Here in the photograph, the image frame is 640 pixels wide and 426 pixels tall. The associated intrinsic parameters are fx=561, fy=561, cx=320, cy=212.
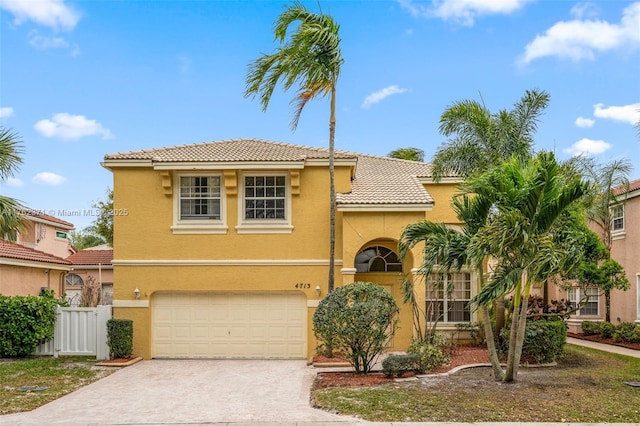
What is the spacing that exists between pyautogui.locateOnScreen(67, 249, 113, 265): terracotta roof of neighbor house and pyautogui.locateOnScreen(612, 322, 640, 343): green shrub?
24.5m

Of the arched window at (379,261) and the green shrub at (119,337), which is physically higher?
the arched window at (379,261)

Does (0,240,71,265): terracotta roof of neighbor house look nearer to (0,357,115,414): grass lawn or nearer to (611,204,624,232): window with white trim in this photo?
(0,357,115,414): grass lawn

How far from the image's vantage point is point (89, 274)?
31047mm

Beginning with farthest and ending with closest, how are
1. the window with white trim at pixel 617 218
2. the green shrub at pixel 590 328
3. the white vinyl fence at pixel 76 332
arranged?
A: 1. the window with white trim at pixel 617 218
2. the green shrub at pixel 590 328
3. the white vinyl fence at pixel 76 332

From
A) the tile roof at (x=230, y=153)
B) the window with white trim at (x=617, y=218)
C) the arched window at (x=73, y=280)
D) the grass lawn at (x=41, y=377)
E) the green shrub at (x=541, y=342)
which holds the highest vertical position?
the tile roof at (x=230, y=153)

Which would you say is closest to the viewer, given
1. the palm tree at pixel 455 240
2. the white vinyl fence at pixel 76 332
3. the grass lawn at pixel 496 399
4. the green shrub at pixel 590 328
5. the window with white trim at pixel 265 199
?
the grass lawn at pixel 496 399

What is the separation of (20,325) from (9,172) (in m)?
5.28

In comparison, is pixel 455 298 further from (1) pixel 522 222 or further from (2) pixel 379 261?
(1) pixel 522 222

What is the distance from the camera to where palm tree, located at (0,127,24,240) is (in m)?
13.1

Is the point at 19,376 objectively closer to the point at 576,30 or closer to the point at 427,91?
the point at 427,91

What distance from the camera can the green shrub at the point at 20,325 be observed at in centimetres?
1641

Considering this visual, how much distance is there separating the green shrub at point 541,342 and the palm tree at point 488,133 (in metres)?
4.42

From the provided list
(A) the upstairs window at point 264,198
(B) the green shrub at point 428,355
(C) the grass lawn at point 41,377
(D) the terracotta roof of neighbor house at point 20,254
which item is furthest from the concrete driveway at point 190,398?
(D) the terracotta roof of neighbor house at point 20,254

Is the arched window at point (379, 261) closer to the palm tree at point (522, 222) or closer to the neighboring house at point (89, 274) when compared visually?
the palm tree at point (522, 222)
